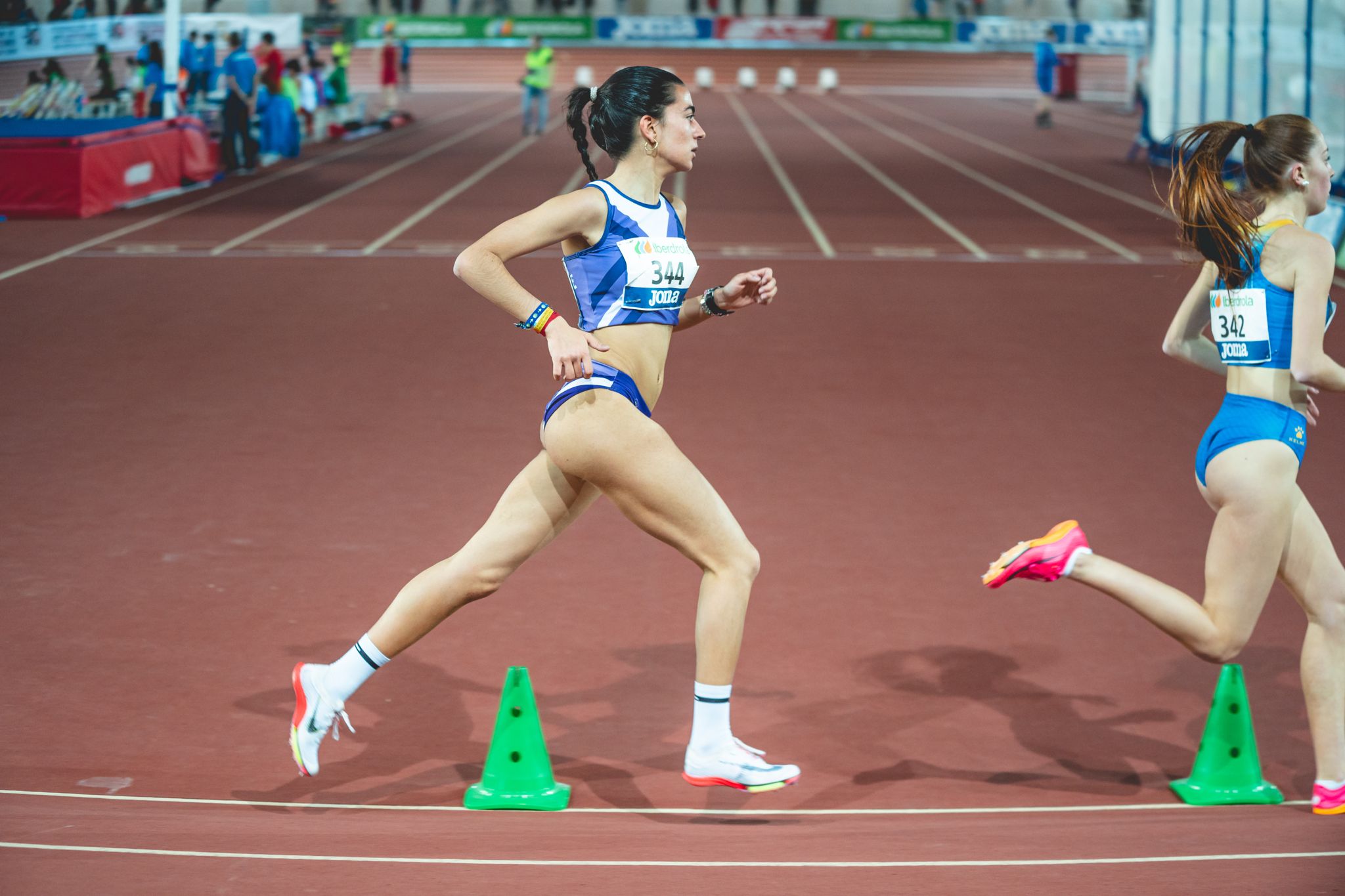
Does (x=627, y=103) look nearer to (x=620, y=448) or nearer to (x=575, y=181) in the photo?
(x=620, y=448)

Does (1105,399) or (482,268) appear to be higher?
(482,268)

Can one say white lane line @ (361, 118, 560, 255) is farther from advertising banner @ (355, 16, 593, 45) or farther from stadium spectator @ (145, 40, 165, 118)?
advertising banner @ (355, 16, 593, 45)

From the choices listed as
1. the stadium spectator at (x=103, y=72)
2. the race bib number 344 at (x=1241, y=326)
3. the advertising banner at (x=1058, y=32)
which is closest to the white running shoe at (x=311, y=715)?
the race bib number 344 at (x=1241, y=326)

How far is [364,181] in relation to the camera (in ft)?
74.0

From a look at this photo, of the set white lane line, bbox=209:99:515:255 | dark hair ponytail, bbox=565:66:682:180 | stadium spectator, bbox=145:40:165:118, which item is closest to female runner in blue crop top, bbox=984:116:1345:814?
dark hair ponytail, bbox=565:66:682:180

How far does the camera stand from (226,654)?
5.24 metres

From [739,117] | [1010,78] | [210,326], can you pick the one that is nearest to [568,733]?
[210,326]

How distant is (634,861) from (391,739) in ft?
4.76

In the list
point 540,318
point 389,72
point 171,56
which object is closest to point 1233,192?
point 540,318

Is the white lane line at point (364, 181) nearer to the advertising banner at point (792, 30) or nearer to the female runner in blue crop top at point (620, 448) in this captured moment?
the female runner in blue crop top at point (620, 448)

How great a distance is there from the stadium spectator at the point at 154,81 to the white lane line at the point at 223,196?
6.60 ft

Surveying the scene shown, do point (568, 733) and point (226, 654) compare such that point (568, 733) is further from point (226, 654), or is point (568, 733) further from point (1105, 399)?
point (1105, 399)

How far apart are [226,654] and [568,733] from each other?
1.45m

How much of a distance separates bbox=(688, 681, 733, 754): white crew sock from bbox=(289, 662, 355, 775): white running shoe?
3.23 ft
